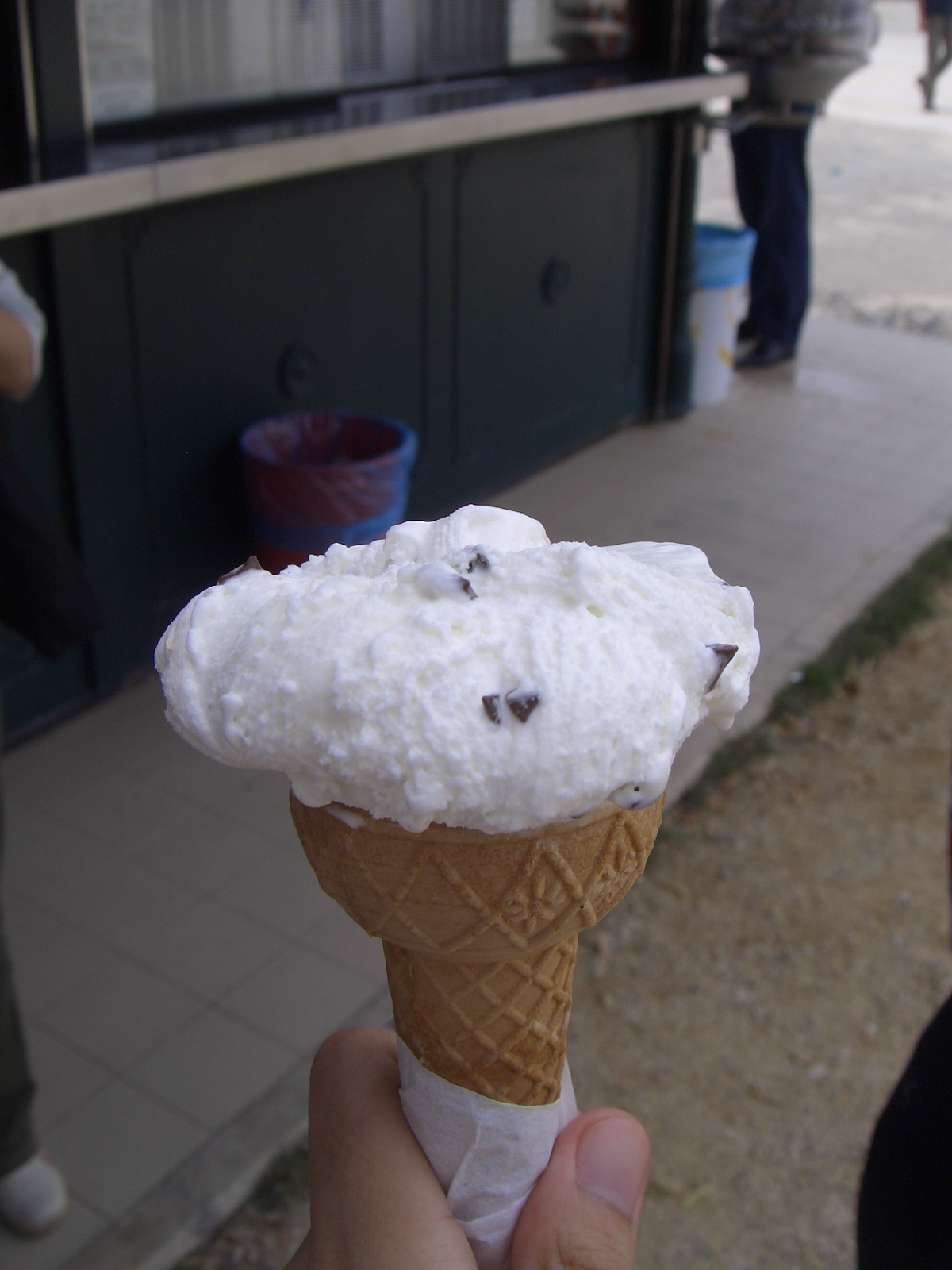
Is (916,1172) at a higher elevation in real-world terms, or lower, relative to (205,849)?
higher

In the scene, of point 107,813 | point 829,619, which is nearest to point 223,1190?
point 107,813

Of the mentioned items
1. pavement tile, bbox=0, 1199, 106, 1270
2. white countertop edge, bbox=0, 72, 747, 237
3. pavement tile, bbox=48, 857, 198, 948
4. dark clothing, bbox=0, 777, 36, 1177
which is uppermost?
white countertop edge, bbox=0, 72, 747, 237

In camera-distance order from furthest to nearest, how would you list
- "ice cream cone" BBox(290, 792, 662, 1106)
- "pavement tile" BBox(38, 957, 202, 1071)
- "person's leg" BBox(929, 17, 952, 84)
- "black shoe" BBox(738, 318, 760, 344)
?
"person's leg" BBox(929, 17, 952, 84)
"black shoe" BBox(738, 318, 760, 344)
"pavement tile" BBox(38, 957, 202, 1071)
"ice cream cone" BBox(290, 792, 662, 1106)

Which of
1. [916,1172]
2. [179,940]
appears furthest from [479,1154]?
[179,940]

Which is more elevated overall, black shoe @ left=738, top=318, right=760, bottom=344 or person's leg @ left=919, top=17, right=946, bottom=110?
person's leg @ left=919, top=17, right=946, bottom=110

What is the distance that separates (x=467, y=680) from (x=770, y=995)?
8.75ft

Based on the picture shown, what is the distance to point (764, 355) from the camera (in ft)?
28.2

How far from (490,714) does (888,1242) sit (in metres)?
1.17

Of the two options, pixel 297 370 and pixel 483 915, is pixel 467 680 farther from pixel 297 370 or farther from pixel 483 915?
pixel 297 370

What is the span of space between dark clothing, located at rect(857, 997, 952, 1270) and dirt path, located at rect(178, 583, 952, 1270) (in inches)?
43.2

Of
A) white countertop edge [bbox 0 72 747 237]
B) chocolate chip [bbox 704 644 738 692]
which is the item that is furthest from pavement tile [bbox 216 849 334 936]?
chocolate chip [bbox 704 644 738 692]

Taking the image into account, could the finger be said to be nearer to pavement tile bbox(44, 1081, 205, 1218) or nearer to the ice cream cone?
the ice cream cone

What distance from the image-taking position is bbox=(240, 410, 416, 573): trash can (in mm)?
4195

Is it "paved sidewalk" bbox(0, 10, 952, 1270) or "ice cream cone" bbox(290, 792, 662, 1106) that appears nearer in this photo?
"ice cream cone" bbox(290, 792, 662, 1106)
